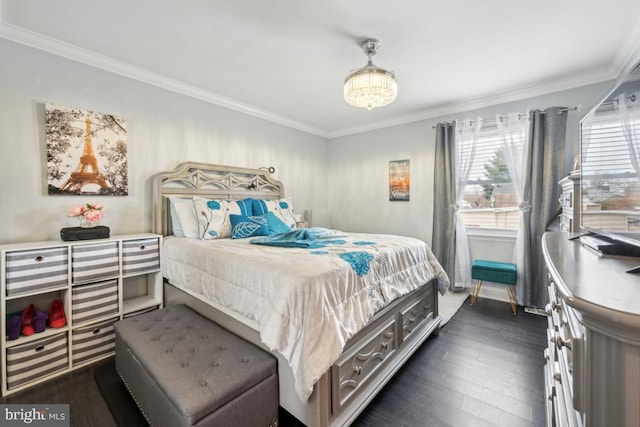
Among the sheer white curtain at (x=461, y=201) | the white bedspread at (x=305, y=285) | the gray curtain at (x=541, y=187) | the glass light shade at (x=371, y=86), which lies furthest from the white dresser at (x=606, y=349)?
the sheer white curtain at (x=461, y=201)

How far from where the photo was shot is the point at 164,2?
5.93ft

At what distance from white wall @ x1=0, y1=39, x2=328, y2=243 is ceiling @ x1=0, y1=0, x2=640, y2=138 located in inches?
6.4

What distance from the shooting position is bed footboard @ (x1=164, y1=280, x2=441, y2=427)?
4.76 ft

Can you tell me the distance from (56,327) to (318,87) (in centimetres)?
320

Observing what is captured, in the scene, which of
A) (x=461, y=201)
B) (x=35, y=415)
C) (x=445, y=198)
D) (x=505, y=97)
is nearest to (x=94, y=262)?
(x=35, y=415)

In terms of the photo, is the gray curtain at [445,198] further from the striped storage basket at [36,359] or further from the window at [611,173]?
the striped storage basket at [36,359]

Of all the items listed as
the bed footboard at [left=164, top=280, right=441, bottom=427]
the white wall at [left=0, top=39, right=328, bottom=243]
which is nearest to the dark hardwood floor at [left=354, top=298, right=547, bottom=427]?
the bed footboard at [left=164, top=280, right=441, bottom=427]

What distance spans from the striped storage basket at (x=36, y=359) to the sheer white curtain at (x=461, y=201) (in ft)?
13.4

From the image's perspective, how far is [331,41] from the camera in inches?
88.0

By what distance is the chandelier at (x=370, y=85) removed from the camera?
210 centimetres

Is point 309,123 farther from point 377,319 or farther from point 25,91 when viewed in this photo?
point 377,319

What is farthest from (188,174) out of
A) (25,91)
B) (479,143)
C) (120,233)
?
(479,143)

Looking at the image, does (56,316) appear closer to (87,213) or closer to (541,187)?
(87,213)

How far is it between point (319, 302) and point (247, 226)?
67.1 inches
